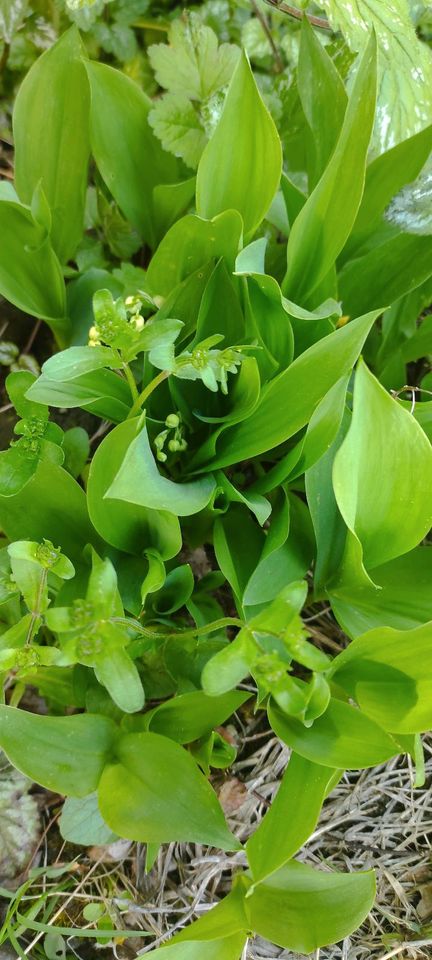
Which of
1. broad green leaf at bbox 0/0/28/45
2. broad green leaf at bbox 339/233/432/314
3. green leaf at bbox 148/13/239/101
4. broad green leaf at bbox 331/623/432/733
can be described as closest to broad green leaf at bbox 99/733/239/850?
broad green leaf at bbox 331/623/432/733

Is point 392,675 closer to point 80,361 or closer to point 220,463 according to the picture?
point 220,463

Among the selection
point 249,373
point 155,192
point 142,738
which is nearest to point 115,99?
point 155,192

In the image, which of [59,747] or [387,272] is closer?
[59,747]

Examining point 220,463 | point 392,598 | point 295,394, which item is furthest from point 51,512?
point 392,598

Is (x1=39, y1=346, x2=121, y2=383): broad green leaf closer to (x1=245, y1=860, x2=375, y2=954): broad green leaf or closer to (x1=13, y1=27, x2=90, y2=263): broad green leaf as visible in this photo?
(x1=13, y1=27, x2=90, y2=263): broad green leaf

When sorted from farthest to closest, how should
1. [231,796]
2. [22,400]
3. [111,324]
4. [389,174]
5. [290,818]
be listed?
[231,796] < [389,174] < [22,400] < [290,818] < [111,324]

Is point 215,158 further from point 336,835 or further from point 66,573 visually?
point 336,835
